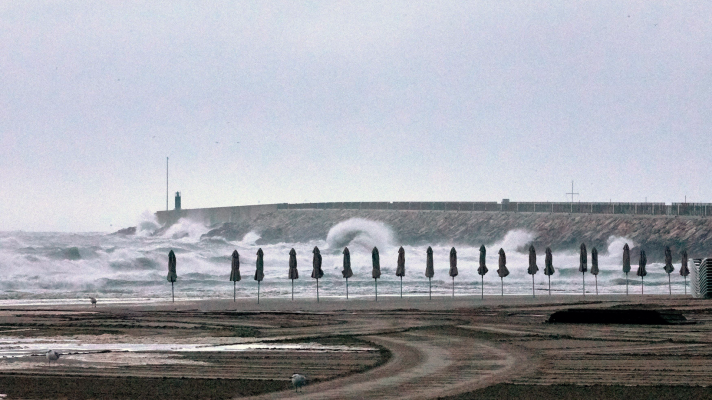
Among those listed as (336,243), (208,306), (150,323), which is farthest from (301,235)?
(150,323)

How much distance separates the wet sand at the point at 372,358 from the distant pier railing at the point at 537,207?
68435 mm

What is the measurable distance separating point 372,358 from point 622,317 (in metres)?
12.0

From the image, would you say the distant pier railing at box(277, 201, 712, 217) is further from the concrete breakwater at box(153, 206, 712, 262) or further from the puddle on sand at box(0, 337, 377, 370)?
the puddle on sand at box(0, 337, 377, 370)

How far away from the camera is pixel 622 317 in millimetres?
34500

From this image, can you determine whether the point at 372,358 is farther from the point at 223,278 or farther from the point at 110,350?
the point at 223,278

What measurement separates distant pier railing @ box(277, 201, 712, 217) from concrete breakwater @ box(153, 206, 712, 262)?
963mm

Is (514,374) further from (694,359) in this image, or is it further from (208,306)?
(208,306)

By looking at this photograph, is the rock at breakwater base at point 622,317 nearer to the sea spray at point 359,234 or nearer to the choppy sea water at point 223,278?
the choppy sea water at point 223,278

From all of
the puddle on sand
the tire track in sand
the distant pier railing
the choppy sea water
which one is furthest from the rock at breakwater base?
the distant pier railing

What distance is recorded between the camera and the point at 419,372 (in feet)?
74.1

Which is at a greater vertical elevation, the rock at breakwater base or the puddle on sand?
the rock at breakwater base

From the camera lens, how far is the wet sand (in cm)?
2023

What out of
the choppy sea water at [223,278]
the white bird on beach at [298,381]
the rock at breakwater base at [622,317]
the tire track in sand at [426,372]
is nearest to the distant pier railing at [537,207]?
the choppy sea water at [223,278]

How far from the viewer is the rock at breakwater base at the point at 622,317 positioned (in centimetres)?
3434
